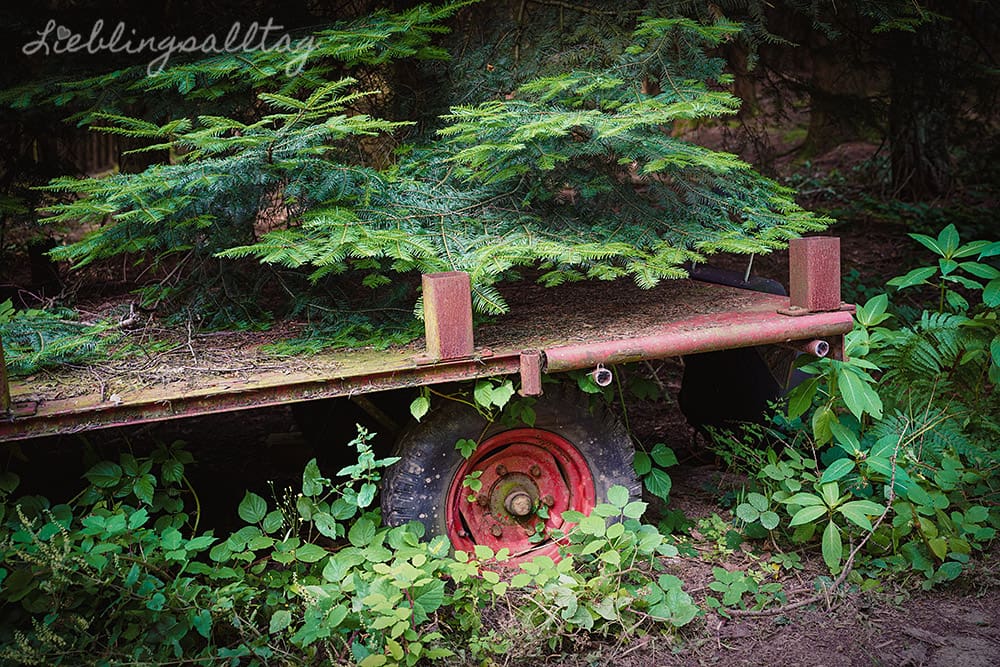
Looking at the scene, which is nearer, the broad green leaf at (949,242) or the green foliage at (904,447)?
the green foliage at (904,447)

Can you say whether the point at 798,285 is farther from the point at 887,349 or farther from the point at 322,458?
the point at 322,458

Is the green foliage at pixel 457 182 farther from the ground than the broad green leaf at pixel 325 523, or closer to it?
farther from the ground

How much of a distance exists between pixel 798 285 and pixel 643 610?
1.45 metres

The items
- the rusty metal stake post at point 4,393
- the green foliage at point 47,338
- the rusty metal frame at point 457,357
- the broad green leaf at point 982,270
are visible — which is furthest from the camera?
the broad green leaf at point 982,270

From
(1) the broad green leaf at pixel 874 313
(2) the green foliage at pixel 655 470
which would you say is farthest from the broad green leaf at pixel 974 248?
(2) the green foliage at pixel 655 470

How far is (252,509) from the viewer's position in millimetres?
3348

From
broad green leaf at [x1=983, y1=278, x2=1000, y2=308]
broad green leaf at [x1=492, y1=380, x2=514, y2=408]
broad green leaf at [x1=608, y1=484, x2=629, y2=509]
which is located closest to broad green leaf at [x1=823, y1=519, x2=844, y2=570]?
broad green leaf at [x1=608, y1=484, x2=629, y2=509]

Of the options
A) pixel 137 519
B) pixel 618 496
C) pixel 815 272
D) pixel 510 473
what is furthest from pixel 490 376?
pixel 815 272

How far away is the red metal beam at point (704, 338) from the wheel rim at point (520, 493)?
50 cm

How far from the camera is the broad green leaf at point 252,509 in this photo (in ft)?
10.9

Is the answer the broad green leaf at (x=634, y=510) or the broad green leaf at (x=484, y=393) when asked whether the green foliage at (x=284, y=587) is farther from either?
the broad green leaf at (x=484, y=393)

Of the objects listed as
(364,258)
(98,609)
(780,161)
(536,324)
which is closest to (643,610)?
(536,324)

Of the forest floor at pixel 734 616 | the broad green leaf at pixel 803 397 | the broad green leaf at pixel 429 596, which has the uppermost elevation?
the broad green leaf at pixel 803 397

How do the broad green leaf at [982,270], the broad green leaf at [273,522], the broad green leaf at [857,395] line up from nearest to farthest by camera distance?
the broad green leaf at [273,522], the broad green leaf at [857,395], the broad green leaf at [982,270]
